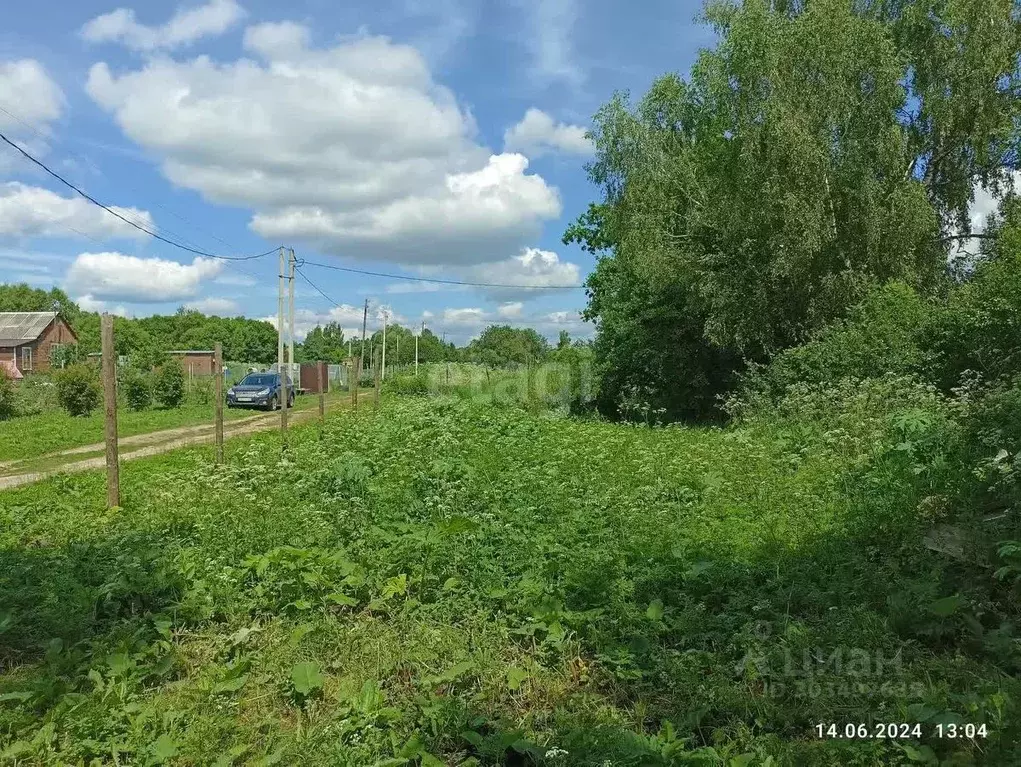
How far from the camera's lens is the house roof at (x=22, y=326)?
4266 centimetres

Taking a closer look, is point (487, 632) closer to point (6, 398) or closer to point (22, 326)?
point (6, 398)

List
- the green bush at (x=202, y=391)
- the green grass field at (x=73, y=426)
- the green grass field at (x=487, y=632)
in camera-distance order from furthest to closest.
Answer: the green bush at (x=202, y=391) < the green grass field at (x=73, y=426) < the green grass field at (x=487, y=632)

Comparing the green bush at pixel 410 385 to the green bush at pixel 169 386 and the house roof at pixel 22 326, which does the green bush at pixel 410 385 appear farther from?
the house roof at pixel 22 326

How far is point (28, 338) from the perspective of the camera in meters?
42.7

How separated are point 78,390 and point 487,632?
21163mm

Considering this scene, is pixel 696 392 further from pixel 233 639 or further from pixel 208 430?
pixel 233 639

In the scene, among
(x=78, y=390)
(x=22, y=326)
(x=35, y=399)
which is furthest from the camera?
(x=22, y=326)

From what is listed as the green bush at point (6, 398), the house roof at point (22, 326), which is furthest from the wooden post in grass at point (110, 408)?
the house roof at point (22, 326)

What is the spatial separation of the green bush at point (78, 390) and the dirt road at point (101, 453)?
512 centimetres

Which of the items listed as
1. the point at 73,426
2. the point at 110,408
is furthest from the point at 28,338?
the point at 110,408

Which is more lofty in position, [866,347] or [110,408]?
[866,347]

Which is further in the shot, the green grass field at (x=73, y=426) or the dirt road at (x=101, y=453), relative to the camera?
the green grass field at (x=73, y=426)

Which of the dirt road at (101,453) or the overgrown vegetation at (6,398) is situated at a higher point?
the overgrown vegetation at (6,398)

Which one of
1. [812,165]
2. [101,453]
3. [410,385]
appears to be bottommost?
[101,453]
